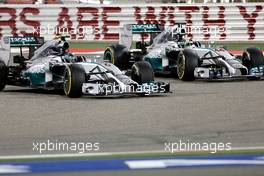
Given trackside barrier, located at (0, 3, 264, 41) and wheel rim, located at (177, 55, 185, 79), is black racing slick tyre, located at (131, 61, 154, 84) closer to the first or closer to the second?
wheel rim, located at (177, 55, 185, 79)

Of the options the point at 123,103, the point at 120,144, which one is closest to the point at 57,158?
the point at 120,144

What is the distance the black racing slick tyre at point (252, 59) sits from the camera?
18.7 meters

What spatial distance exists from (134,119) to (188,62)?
6574mm

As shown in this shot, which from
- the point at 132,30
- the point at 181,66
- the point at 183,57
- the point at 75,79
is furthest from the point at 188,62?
the point at 75,79

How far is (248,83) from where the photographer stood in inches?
696

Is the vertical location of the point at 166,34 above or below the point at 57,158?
above

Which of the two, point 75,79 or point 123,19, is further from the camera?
Answer: point 123,19

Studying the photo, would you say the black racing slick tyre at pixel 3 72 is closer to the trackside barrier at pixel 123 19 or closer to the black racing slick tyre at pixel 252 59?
the black racing slick tyre at pixel 252 59

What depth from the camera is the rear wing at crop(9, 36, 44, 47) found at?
672 inches

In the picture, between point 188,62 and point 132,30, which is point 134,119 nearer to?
point 188,62

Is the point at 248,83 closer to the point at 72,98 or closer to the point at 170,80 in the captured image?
the point at 170,80

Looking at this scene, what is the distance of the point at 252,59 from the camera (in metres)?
18.8

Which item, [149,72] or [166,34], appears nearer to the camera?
[149,72]

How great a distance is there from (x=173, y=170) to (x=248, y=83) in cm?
1018
